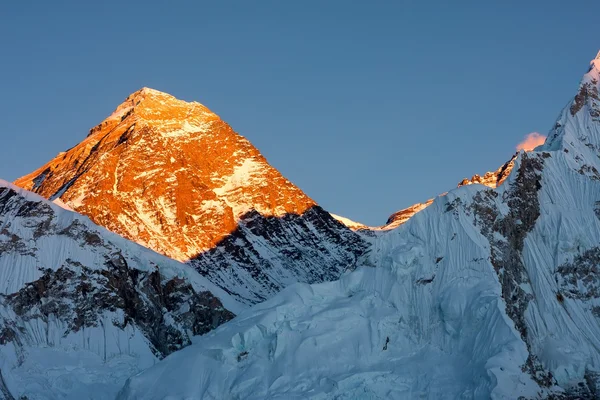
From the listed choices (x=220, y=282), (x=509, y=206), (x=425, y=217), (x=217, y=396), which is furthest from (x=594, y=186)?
(x=220, y=282)

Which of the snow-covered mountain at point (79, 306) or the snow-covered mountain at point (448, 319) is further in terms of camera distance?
the snow-covered mountain at point (79, 306)

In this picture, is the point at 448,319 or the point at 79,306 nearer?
the point at 448,319

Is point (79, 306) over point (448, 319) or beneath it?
over

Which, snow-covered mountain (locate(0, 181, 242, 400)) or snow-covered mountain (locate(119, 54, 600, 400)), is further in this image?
snow-covered mountain (locate(0, 181, 242, 400))
